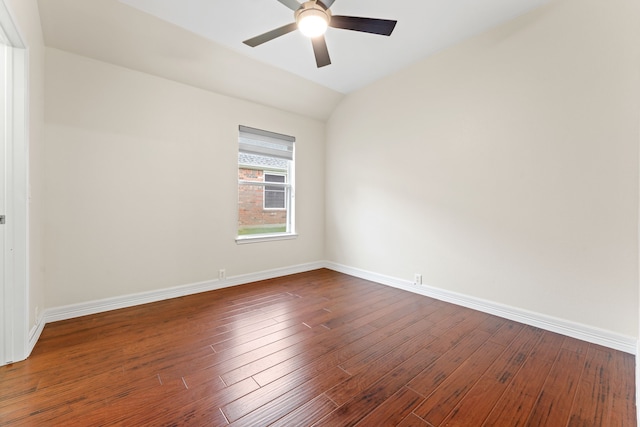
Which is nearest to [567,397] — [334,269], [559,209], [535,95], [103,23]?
[559,209]

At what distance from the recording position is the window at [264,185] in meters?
3.92

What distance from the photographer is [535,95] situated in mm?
2488

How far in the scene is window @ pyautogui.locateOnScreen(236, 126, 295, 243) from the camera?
12.9 feet

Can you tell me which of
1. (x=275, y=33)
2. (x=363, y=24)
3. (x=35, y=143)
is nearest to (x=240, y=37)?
(x=275, y=33)

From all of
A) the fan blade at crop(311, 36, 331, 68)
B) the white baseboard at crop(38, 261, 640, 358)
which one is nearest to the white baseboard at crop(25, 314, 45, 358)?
the white baseboard at crop(38, 261, 640, 358)

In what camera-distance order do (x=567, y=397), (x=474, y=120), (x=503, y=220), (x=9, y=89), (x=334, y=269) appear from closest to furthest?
(x=567, y=397)
(x=9, y=89)
(x=503, y=220)
(x=474, y=120)
(x=334, y=269)

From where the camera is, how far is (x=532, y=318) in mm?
2531

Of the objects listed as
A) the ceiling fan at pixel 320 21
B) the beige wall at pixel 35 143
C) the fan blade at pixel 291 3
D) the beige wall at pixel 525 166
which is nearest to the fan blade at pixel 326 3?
the ceiling fan at pixel 320 21

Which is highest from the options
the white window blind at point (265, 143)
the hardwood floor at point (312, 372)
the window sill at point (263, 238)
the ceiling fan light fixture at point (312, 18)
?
the ceiling fan light fixture at point (312, 18)

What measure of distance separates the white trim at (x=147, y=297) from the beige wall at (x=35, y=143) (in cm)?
19

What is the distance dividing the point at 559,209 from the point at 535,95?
3.57ft

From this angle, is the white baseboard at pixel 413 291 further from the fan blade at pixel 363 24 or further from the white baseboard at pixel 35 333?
the fan blade at pixel 363 24

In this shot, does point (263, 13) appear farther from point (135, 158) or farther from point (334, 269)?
point (334, 269)

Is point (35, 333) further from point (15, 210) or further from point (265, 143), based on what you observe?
point (265, 143)
